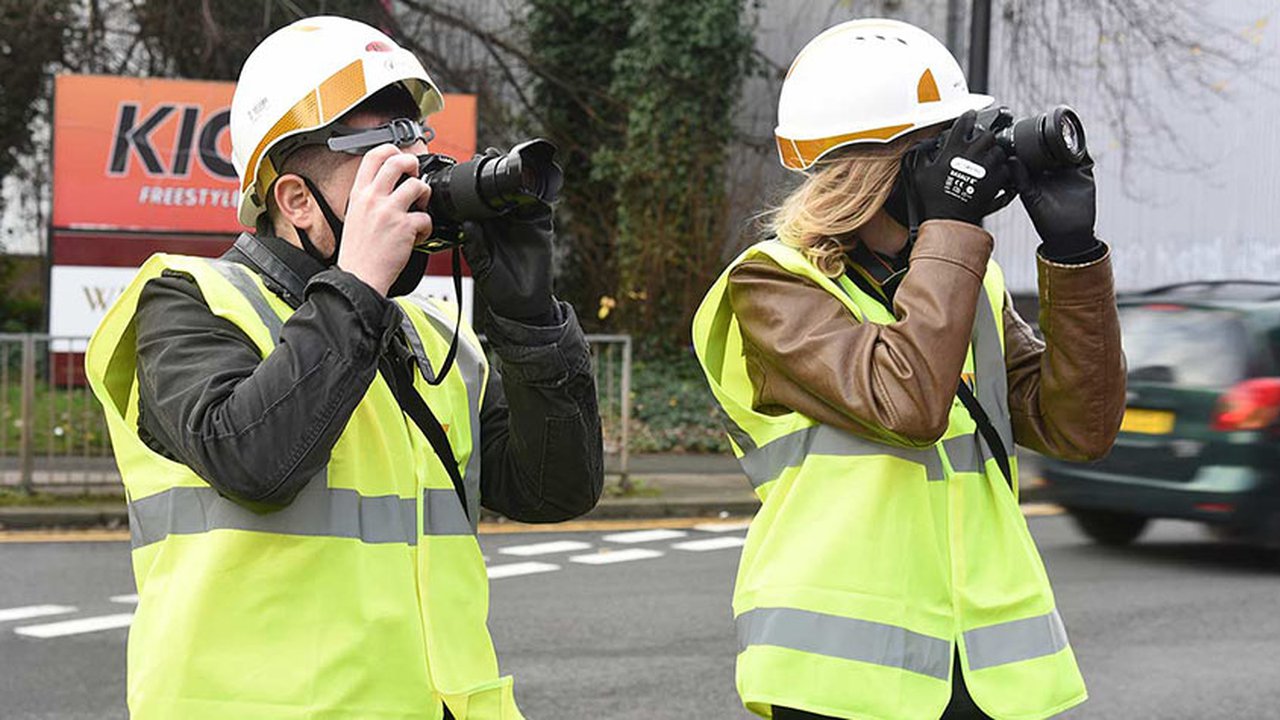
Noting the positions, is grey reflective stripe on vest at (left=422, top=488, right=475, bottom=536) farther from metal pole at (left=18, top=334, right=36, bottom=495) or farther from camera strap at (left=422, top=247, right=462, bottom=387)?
metal pole at (left=18, top=334, right=36, bottom=495)

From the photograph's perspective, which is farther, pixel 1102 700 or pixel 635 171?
pixel 635 171

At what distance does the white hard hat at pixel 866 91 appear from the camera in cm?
273

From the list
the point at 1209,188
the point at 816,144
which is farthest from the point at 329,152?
the point at 1209,188

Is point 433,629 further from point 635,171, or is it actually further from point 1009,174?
point 635,171

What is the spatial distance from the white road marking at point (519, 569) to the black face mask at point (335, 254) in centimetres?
637

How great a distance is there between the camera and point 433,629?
220 centimetres

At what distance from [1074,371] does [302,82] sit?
1.34 meters

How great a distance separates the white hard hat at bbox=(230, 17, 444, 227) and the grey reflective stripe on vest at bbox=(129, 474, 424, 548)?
1.53 feet

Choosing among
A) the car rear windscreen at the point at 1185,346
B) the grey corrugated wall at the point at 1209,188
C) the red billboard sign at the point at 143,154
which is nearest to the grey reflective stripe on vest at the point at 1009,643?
the car rear windscreen at the point at 1185,346

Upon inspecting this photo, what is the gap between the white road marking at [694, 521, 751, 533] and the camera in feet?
35.1

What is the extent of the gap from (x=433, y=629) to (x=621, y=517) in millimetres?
9049

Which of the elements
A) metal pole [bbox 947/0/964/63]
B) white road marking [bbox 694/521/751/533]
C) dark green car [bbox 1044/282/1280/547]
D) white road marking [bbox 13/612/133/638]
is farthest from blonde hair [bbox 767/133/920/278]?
metal pole [bbox 947/0/964/63]

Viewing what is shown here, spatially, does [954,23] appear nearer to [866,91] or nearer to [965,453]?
[866,91]

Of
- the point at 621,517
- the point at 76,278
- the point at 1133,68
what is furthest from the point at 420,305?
the point at 1133,68
